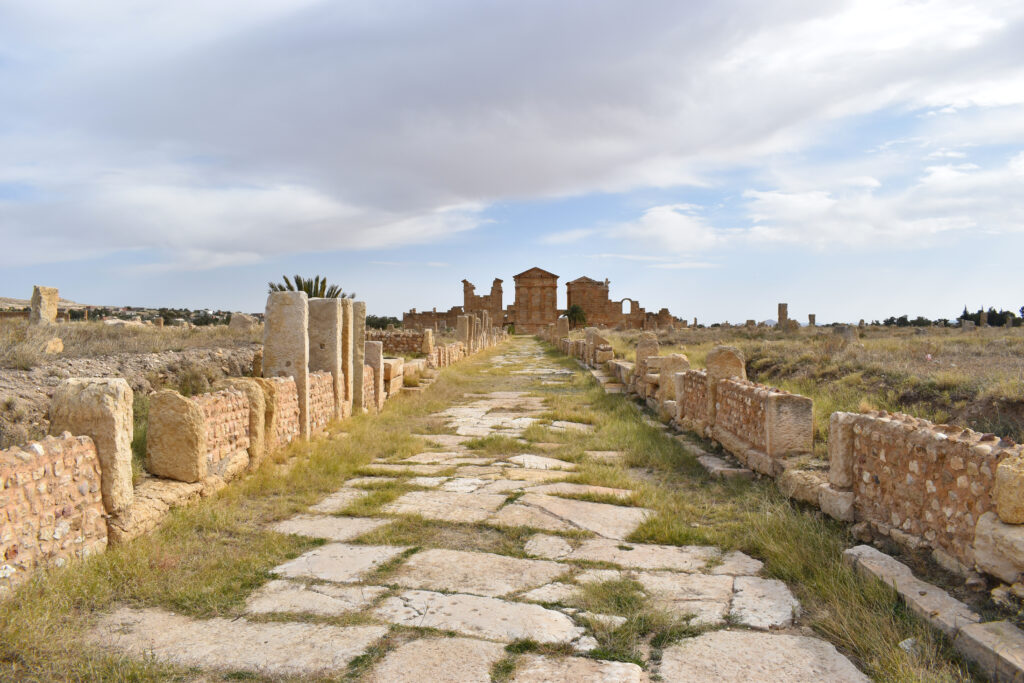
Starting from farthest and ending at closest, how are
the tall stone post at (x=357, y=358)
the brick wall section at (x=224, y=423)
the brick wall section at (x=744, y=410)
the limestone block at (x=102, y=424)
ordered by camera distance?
the tall stone post at (x=357, y=358) → the brick wall section at (x=744, y=410) → the brick wall section at (x=224, y=423) → the limestone block at (x=102, y=424)

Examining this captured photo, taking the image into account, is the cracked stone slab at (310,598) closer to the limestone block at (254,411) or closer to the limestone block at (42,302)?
the limestone block at (254,411)

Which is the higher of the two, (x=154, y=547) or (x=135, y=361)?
(x=135, y=361)

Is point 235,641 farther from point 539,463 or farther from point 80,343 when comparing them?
point 80,343

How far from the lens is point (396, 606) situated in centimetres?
354

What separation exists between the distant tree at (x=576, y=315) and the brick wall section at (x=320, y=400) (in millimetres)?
58268

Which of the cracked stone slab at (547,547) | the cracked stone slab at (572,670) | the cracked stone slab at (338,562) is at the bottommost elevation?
the cracked stone slab at (547,547)

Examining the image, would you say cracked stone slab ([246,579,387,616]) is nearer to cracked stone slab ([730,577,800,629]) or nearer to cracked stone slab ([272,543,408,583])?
cracked stone slab ([272,543,408,583])

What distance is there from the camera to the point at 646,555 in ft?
14.6

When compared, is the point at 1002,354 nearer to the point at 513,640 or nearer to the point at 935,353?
the point at 935,353

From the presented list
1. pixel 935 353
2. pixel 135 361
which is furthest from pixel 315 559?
pixel 935 353

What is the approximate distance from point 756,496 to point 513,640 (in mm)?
3276

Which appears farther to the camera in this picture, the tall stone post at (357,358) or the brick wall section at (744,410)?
the tall stone post at (357,358)

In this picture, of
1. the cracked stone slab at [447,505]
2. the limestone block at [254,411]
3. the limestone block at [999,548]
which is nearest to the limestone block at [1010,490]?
the limestone block at [999,548]

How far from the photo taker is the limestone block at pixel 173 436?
16.6ft
